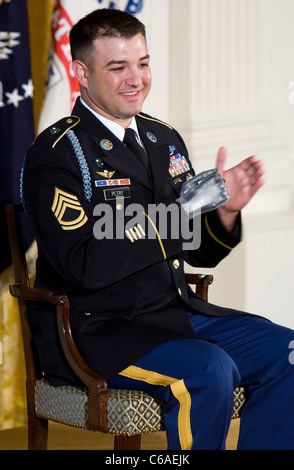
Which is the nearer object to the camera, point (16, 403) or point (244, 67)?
point (16, 403)

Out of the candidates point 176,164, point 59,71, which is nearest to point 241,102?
point 59,71

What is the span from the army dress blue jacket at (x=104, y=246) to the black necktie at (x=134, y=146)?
0.03 meters

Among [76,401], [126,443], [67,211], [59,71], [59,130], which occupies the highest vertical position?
[59,71]

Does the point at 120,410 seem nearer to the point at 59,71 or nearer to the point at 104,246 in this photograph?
the point at 104,246

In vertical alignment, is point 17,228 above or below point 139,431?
above

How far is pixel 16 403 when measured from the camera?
11.0 feet

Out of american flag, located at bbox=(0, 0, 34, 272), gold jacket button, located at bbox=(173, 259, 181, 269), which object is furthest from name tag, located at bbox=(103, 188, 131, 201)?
american flag, located at bbox=(0, 0, 34, 272)

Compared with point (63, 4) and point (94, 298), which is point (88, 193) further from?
point (63, 4)

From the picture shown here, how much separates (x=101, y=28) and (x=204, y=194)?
56 cm

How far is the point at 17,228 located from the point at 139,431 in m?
0.75

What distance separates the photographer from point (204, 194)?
2262mm

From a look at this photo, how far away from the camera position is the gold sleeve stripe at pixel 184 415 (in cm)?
212

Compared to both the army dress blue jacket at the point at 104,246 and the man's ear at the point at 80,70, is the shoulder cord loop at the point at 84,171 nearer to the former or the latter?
the army dress blue jacket at the point at 104,246

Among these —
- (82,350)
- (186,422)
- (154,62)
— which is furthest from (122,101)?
(154,62)
